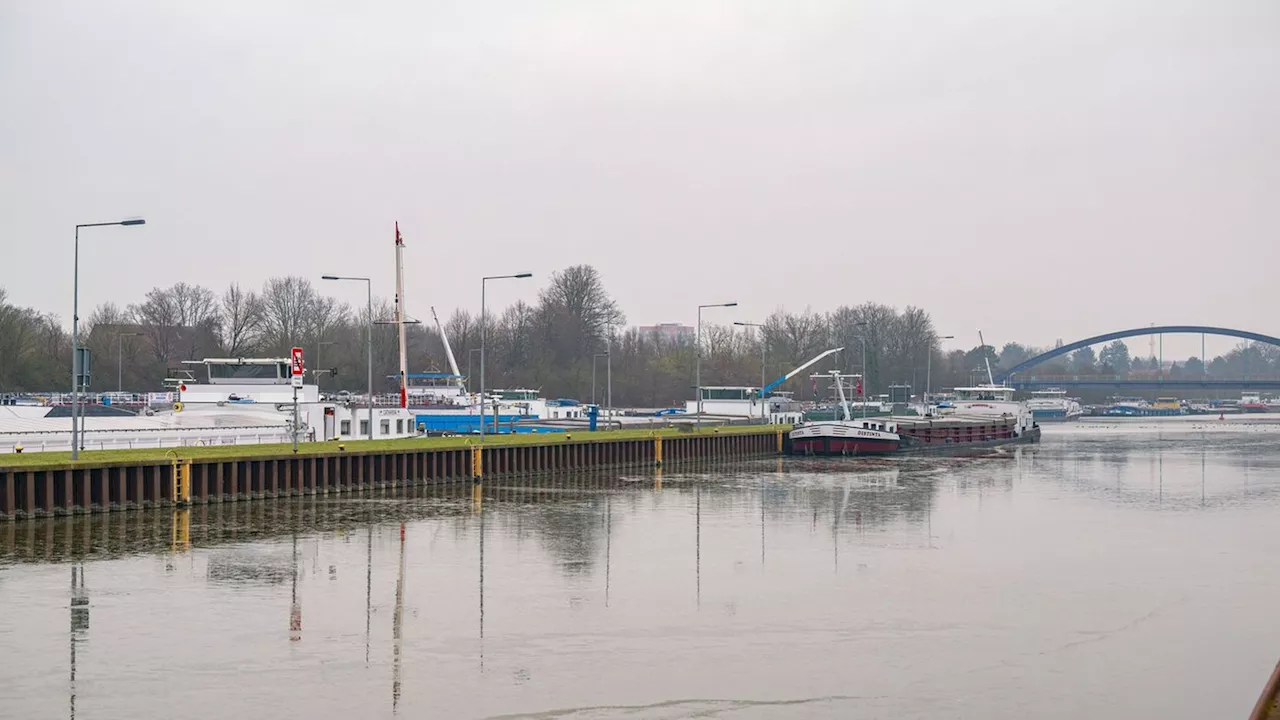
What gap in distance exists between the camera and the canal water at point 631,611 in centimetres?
1800

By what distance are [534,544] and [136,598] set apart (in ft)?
38.6

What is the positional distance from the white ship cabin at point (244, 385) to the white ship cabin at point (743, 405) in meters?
55.2

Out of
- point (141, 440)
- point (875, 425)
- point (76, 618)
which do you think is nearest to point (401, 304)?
point (141, 440)

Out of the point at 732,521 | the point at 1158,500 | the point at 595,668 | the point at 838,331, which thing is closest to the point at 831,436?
the point at 1158,500

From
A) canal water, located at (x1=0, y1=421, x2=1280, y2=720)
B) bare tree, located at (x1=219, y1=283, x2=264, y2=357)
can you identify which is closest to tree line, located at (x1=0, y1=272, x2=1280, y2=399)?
bare tree, located at (x1=219, y1=283, x2=264, y2=357)

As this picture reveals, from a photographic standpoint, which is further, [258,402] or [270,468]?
[258,402]

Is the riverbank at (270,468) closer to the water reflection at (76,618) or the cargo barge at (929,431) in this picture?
the water reflection at (76,618)

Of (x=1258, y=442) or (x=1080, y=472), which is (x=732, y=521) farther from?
(x=1258, y=442)

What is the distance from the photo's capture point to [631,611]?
2444 centimetres

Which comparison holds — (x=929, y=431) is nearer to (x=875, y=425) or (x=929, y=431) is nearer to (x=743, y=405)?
(x=875, y=425)

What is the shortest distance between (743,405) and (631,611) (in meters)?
92.6

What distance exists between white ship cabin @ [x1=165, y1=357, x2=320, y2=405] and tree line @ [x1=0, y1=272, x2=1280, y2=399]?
25457 millimetres

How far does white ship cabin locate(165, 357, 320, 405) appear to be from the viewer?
63062 millimetres

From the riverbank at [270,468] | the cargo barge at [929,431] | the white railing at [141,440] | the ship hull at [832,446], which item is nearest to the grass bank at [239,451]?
the riverbank at [270,468]
